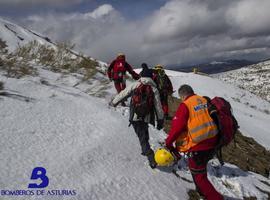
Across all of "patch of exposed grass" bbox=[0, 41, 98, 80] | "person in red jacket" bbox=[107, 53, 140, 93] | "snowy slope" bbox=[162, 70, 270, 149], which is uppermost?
"patch of exposed grass" bbox=[0, 41, 98, 80]

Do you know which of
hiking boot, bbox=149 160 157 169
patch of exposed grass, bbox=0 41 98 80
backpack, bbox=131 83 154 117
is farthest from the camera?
patch of exposed grass, bbox=0 41 98 80

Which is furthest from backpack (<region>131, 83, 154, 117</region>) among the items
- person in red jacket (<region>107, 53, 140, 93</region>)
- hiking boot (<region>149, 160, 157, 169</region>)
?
person in red jacket (<region>107, 53, 140, 93</region>)

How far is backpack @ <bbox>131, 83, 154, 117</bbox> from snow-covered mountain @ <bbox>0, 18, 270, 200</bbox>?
1076 millimetres

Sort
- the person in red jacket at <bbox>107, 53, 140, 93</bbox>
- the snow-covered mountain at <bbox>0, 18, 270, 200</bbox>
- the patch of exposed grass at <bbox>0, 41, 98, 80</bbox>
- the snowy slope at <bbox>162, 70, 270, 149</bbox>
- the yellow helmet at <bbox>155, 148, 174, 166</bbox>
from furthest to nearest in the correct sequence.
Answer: the snowy slope at <bbox>162, 70, 270, 149</bbox> → the patch of exposed grass at <bbox>0, 41, 98, 80</bbox> → the person in red jacket at <bbox>107, 53, 140, 93</bbox> → the yellow helmet at <bbox>155, 148, 174, 166</bbox> → the snow-covered mountain at <bbox>0, 18, 270, 200</bbox>

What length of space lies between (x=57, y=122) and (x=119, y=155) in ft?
5.52

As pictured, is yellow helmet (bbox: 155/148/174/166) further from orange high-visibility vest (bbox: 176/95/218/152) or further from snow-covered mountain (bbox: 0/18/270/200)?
orange high-visibility vest (bbox: 176/95/218/152)

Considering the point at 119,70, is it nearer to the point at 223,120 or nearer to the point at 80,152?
the point at 80,152

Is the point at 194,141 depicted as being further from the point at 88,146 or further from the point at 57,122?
the point at 57,122

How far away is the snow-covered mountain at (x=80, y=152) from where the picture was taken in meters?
4.57

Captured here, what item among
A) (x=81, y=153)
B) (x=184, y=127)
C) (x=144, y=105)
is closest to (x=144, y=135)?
(x=144, y=105)

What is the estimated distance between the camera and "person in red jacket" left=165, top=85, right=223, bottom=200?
4.25 m

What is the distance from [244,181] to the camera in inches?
253

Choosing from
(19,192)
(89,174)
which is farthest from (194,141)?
(19,192)

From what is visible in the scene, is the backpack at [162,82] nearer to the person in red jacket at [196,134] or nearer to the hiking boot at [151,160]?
the hiking boot at [151,160]
